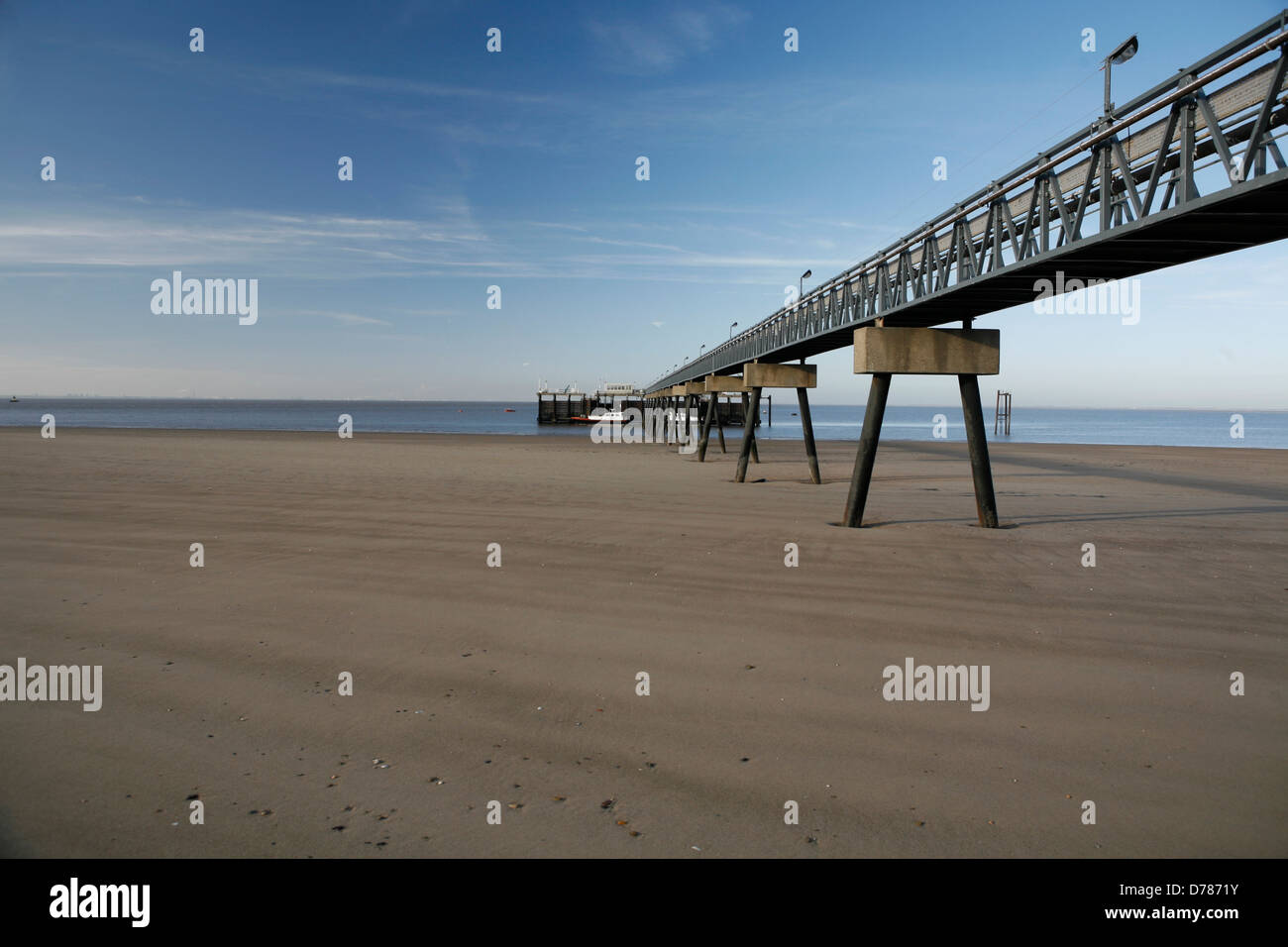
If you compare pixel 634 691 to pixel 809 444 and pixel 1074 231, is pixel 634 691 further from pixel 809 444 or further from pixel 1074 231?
pixel 809 444

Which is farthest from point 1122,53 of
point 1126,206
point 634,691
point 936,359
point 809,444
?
point 809,444

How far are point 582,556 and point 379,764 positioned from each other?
554 centimetres

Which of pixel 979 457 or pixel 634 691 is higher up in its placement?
pixel 979 457

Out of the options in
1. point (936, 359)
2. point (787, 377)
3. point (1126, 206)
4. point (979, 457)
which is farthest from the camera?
point (787, 377)

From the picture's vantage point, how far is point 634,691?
5.24 meters

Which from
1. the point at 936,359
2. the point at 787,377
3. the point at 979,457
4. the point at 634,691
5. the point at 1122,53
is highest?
the point at 1122,53

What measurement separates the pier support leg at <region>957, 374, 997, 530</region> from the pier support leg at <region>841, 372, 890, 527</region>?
1.34 metres

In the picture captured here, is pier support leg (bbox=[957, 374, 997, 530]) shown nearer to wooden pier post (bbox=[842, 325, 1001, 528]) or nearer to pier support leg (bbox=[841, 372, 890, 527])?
wooden pier post (bbox=[842, 325, 1001, 528])

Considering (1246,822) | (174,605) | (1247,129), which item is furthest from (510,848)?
(1247,129)

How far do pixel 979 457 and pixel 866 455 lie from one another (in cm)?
187

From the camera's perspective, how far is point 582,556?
9625 mm

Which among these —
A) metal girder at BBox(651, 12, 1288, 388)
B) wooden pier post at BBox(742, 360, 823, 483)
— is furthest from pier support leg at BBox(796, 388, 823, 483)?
metal girder at BBox(651, 12, 1288, 388)
